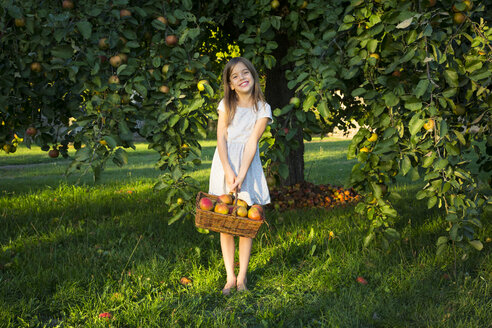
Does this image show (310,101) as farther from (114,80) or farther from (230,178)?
(114,80)

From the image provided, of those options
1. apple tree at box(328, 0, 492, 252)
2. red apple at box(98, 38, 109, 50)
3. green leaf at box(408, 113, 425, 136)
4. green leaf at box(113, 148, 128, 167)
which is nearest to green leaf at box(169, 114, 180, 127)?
green leaf at box(113, 148, 128, 167)

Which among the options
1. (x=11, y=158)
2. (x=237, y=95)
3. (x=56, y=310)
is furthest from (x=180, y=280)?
(x=11, y=158)

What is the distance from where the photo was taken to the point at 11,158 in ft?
41.2

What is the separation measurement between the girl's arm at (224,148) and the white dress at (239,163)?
0.04 metres

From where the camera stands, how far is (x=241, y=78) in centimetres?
288

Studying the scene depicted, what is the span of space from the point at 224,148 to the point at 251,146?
211 mm

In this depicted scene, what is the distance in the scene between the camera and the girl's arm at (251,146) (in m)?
2.82

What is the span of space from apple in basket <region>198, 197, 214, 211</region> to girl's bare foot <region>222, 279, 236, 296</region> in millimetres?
664

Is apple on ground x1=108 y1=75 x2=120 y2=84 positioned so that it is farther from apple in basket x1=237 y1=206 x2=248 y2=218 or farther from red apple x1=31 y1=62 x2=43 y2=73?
apple in basket x1=237 y1=206 x2=248 y2=218

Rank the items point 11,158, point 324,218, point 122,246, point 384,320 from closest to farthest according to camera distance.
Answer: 1. point 384,320
2. point 122,246
3. point 324,218
4. point 11,158

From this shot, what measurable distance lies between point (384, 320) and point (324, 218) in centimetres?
210

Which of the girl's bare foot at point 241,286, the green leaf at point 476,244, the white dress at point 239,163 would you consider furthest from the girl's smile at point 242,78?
the green leaf at point 476,244

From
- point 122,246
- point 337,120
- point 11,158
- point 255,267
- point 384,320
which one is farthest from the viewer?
point 11,158

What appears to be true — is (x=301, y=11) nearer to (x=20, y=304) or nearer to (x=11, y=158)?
(x=20, y=304)
